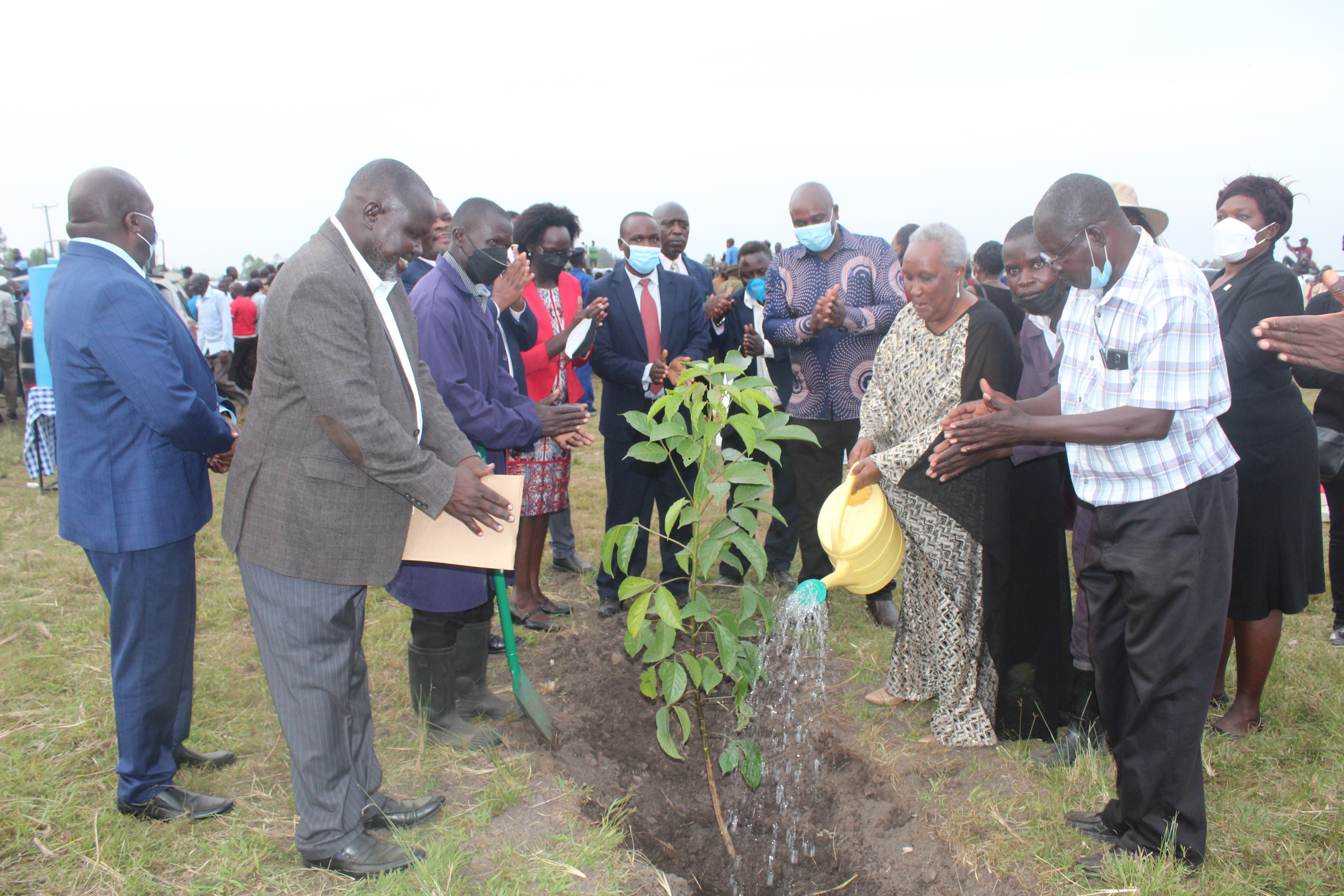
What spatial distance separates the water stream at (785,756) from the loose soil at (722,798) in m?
0.03

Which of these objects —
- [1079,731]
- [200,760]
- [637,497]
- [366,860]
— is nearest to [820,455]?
[637,497]

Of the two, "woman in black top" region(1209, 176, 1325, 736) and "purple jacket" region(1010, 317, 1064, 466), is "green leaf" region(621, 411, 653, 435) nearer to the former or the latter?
"purple jacket" region(1010, 317, 1064, 466)

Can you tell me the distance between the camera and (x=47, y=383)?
6.18 m

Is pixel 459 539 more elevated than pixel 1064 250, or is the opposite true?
pixel 1064 250

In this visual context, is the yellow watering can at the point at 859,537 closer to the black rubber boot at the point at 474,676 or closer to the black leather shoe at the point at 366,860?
the black rubber boot at the point at 474,676

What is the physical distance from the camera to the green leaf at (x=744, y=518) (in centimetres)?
278

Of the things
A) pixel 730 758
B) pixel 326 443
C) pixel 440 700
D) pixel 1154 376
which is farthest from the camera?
pixel 440 700

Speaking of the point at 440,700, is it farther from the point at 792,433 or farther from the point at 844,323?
the point at 844,323

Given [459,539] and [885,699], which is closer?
[459,539]

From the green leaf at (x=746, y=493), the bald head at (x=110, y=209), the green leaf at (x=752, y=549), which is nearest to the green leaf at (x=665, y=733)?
the green leaf at (x=752, y=549)

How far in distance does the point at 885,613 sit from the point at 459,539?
2740 millimetres

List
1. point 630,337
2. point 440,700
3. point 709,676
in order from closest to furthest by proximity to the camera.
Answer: point 709,676, point 440,700, point 630,337

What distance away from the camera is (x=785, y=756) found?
340cm

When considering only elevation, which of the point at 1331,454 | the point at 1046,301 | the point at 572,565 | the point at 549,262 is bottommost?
the point at 572,565
